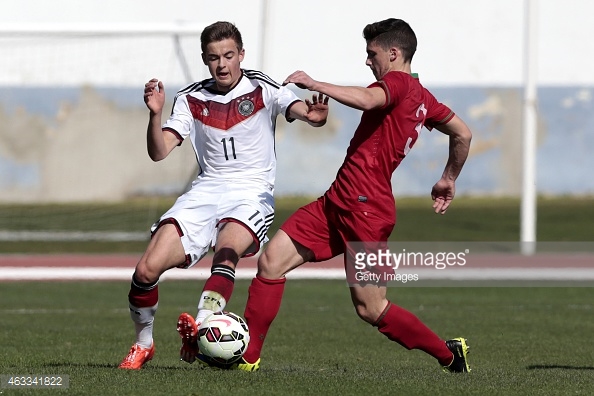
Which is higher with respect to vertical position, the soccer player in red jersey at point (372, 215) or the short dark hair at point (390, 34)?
the short dark hair at point (390, 34)

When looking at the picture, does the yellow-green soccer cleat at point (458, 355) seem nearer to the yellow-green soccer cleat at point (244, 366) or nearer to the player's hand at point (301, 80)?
the yellow-green soccer cleat at point (244, 366)

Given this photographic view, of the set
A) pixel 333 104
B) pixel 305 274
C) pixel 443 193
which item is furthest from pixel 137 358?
pixel 333 104

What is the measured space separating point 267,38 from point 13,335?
9.88 metres

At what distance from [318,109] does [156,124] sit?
1.04m

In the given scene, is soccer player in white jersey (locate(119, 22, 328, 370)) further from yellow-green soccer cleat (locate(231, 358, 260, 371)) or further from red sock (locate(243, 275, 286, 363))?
yellow-green soccer cleat (locate(231, 358, 260, 371))

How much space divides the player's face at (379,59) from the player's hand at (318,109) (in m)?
0.36

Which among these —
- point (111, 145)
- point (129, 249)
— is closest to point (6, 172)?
point (111, 145)

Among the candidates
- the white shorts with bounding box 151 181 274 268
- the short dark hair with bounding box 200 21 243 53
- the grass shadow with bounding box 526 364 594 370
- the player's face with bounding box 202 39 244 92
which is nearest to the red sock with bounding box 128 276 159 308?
the white shorts with bounding box 151 181 274 268

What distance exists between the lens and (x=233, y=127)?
753cm

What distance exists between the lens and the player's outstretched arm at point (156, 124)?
277 inches

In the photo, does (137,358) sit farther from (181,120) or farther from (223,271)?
(181,120)

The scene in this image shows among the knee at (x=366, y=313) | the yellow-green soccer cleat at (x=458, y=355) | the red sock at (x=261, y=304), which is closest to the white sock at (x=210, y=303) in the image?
the red sock at (x=261, y=304)

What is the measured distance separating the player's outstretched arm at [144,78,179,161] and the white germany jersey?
0.22 m

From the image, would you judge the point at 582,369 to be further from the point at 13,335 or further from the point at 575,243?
the point at 575,243
